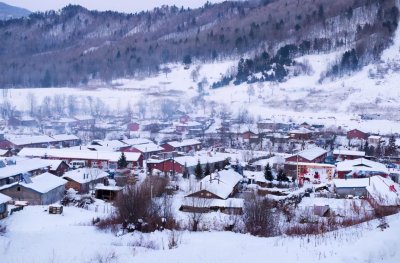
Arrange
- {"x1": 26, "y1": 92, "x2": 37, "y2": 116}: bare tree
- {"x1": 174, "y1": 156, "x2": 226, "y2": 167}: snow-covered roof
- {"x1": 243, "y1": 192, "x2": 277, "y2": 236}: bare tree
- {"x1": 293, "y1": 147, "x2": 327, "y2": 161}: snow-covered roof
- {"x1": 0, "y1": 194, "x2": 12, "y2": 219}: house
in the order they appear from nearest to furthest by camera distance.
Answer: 1. {"x1": 243, "y1": 192, "x2": 277, "y2": 236}: bare tree
2. {"x1": 0, "y1": 194, "x2": 12, "y2": 219}: house
3. {"x1": 174, "y1": 156, "x2": 226, "y2": 167}: snow-covered roof
4. {"x1": 293, "y1": 147, "x2": 327, "y2": 161}: snow-covered roof
5. {"x1": 26, "y1": 92, "x2": 37, "y2": 116}: bare tree

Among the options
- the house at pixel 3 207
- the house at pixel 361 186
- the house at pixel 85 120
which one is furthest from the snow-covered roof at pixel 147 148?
the house at pixel 85 120

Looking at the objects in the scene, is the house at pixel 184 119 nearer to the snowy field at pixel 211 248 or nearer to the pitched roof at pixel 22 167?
the pitched roof at pixel 22 167

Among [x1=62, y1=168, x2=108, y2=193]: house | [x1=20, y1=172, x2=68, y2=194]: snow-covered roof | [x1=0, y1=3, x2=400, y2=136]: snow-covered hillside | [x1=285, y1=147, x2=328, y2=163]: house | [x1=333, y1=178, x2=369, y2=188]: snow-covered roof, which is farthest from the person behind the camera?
[x1=0, y1=3, x2=400, y2=136]: snow-covered hillside

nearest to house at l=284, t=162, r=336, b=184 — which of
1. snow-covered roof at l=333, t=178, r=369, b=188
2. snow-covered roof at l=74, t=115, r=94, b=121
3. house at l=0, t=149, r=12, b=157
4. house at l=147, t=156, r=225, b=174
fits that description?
snow-covered roof at l=333, t=178, r=369, b=188

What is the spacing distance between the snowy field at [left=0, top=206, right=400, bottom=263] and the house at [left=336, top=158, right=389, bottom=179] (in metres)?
7.85

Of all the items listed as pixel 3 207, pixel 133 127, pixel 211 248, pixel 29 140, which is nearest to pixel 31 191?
pixel 3 207

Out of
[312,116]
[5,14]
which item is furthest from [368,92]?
[5,14]

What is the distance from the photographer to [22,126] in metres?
27.1

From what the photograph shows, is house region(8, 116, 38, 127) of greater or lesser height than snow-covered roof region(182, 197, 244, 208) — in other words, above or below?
above

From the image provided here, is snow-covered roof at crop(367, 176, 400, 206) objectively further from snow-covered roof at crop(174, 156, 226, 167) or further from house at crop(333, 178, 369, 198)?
snow-covered roof at crop(174, 156, 226, 167)

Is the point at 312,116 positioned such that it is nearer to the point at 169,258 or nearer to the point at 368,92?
the point at 368,92

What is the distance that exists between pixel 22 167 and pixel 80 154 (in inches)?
129

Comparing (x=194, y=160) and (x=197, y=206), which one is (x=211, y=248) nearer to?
(x=197, y=206)

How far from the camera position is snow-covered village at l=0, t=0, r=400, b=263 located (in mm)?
5504
